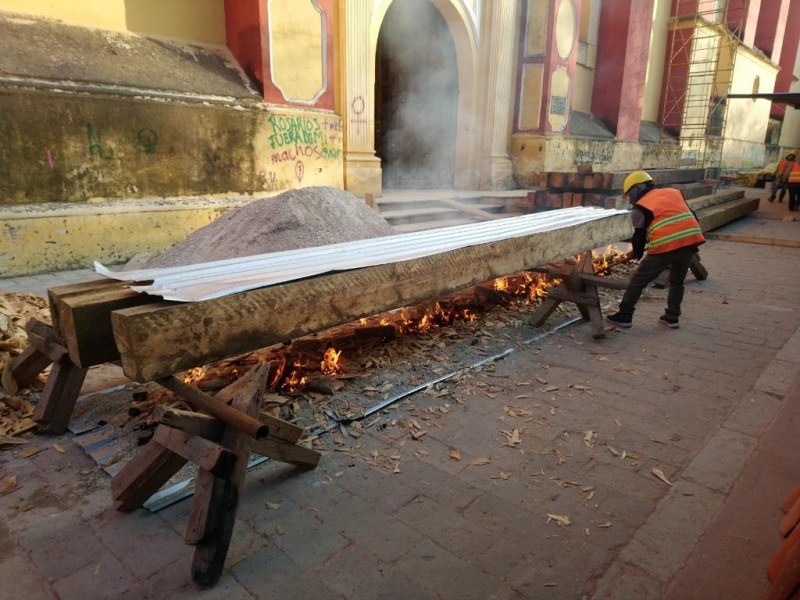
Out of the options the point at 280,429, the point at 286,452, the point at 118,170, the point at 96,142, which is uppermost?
the point at 96,142

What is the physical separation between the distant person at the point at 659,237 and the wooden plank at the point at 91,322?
440 cm

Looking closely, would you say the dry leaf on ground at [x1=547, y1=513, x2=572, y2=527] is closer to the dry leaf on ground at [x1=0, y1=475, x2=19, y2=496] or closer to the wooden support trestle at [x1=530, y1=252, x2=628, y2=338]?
the dry leaf on ground at [x1=0, y1=475, x2=19, y2=496]

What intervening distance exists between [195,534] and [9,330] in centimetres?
291

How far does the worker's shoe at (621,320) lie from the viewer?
5180mm

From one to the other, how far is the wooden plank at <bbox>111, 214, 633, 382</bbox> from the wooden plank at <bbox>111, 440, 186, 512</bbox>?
376 mm

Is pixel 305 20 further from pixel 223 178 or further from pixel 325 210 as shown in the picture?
pixel 325 210

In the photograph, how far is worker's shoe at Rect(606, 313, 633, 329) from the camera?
5180 millimetres

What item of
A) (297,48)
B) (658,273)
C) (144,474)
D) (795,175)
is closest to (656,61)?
(795,175)

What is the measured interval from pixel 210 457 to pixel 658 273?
4561 mm

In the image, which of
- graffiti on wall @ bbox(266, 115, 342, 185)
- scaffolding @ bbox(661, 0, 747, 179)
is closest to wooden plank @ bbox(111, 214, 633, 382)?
graffiti on wall @ bbox(266, 115, 342, 185)

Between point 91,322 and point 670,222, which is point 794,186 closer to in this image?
point 670,222

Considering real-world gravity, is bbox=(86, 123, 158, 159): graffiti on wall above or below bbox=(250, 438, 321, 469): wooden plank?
above

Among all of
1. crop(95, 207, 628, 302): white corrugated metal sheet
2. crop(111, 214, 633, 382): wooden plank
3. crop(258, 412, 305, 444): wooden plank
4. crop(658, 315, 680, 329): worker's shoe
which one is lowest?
crop(658, 315, 680, 329): worker's shoe

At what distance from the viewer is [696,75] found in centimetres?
2094
